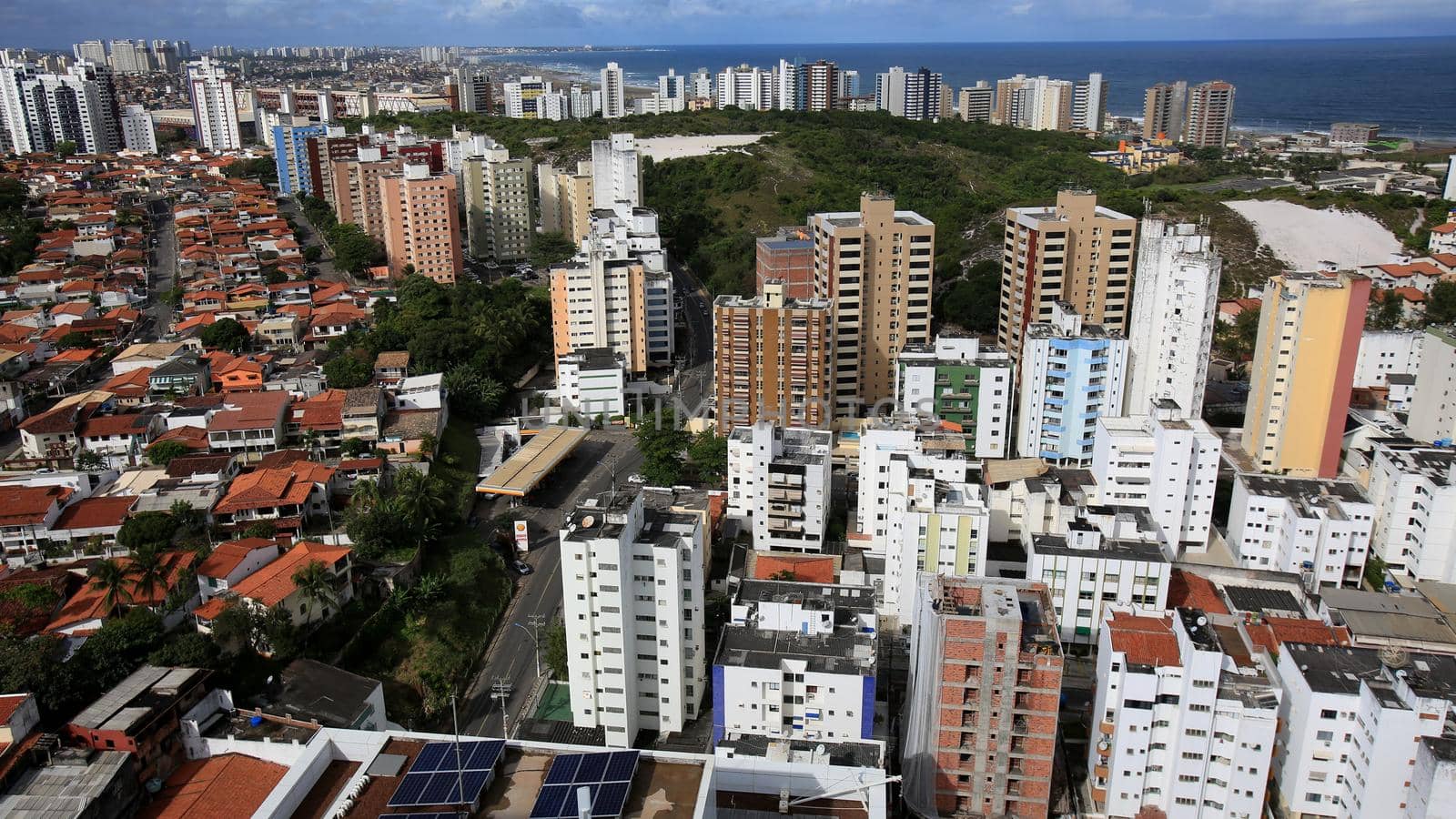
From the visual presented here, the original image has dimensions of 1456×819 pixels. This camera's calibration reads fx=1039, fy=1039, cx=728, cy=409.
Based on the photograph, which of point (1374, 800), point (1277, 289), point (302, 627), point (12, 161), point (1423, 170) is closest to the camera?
point (1374, 800)

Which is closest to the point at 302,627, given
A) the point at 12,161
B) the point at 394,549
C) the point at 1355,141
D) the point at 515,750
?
the point at 394,549

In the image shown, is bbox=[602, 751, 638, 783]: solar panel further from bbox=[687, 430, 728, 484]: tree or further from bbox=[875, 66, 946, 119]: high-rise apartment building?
bbox=[875, 66, 946, 119]: high-rise apartment building

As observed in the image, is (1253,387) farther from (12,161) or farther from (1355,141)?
(12,161)

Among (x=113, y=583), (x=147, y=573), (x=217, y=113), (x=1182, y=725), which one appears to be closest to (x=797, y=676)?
(x=1182, y=725)

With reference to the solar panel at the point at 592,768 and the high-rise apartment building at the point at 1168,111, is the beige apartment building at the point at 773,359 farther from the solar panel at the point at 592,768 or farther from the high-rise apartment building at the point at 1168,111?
the high-rise apartment building at the point at 1168,111

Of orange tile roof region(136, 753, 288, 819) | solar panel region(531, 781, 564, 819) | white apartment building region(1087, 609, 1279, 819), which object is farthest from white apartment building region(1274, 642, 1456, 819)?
orange tile roof region(136, 753, 288, 819)

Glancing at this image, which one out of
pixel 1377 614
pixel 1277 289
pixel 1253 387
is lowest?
pixel 1377 614

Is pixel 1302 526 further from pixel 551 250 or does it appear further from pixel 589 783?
pixel 551 250
